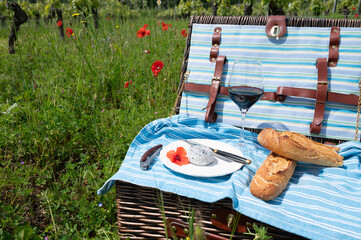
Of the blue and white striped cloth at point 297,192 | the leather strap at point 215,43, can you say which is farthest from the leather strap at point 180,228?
the leather strap at point 215,43

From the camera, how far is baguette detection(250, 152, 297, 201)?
2.98ft

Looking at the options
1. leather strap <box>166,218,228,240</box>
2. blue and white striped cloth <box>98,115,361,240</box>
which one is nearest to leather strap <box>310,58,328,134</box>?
blue and white striped cloth <box>98,115,361,240</box>

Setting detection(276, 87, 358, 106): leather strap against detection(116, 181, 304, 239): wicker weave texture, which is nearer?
detection(116, 181, 304, 239): wicker weave texture

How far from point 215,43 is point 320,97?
0.73 meters

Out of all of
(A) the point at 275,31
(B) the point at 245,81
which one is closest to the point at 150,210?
(B) the point at 245,81

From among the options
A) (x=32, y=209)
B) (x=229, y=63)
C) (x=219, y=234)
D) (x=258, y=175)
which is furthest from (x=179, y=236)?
(x=229, y=63)

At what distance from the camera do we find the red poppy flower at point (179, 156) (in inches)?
42.5

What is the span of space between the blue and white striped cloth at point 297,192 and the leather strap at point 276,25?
75cm

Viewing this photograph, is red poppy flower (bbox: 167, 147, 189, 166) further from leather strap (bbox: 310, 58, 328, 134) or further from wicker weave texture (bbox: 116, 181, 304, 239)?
leather strap (bbox: 310, 58, 328, 134)

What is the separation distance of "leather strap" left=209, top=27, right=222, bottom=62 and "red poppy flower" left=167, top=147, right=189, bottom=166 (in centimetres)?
79

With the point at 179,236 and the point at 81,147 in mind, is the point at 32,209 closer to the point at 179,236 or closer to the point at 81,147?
the point at 81,147

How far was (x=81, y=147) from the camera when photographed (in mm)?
1689

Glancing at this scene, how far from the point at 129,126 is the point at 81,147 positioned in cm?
35

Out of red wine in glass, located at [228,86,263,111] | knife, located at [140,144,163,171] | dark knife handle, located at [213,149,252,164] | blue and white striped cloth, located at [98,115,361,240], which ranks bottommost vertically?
blue and white striped cloth, located at [98,115,361,240]
